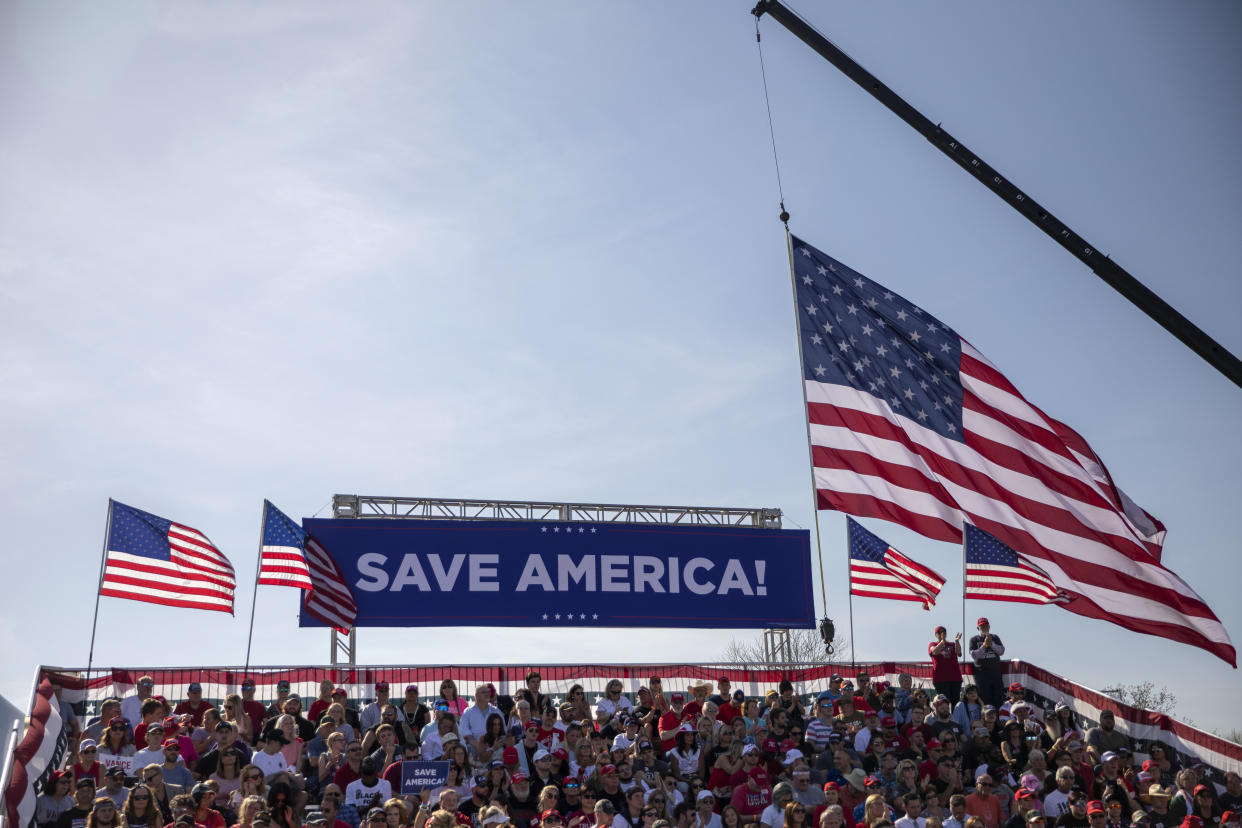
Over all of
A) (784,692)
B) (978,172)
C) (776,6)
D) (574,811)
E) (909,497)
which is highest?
(776,6)

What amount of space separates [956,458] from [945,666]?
7.02 meters

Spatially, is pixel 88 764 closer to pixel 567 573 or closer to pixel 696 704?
pixel 696 704

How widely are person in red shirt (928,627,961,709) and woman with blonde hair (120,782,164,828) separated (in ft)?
41.6

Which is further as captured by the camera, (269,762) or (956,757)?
(956,757)

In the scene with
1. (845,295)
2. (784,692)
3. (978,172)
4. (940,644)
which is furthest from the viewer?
(940,644)

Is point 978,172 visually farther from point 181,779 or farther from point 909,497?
point 181,779

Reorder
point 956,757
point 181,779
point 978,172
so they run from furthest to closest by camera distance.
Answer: point 956,757 → point 978,172 → point 181,779

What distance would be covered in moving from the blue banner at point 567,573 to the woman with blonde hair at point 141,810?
37.4 ft

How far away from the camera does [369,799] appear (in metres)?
14.1

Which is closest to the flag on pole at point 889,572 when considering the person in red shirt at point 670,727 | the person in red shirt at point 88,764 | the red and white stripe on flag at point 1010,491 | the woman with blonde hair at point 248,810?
the person in red shirt at point 670,727

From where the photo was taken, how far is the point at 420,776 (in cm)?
1440

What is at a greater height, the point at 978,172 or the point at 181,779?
the point at 978,172

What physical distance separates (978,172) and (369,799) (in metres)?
10.5

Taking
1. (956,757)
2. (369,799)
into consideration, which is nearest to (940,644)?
(956,757)
